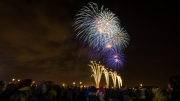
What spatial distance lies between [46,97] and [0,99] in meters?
6.77

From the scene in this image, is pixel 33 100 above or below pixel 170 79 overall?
below

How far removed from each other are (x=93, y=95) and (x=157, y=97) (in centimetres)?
762

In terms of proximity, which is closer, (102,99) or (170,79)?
(170,79)

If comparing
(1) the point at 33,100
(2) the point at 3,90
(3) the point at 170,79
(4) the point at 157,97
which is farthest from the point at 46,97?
(2) the point at 3,90

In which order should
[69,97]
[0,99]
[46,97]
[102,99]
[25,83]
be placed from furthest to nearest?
[69,97] < [0,99] < [102,99] < [46,97] < [25,83]

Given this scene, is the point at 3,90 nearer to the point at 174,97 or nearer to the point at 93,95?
the point at 93,95

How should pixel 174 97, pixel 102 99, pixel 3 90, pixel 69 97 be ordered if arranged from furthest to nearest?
pixel 69 97 → pixel 3 90 → pixel 102 99 → pixel 174 97

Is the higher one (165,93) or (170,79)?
(170,79)

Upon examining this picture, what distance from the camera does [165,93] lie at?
404 cm

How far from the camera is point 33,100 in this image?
4543 millimetres

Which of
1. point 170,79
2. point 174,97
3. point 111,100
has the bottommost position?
point 111,100

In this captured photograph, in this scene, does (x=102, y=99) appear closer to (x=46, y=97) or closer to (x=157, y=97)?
(x=46, y=97)

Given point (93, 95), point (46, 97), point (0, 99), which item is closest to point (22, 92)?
point (46, 97)

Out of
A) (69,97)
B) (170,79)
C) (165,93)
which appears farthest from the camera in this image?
(69,97)
